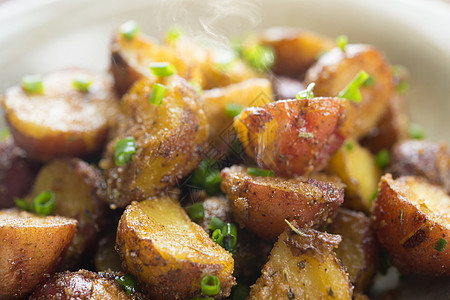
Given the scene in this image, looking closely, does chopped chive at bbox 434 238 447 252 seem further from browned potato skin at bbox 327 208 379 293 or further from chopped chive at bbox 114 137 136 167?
chopped chive at bbox 114 137 136 167

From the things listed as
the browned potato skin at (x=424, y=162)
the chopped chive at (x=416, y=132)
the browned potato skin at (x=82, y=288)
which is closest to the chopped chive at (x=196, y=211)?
the browned potato skin at (x=82, y=288)

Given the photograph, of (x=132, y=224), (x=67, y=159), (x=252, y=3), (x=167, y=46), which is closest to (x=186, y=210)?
(x=132, y=224)

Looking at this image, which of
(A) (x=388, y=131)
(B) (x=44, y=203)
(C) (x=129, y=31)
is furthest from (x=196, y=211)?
(A) (x=388, y=131)

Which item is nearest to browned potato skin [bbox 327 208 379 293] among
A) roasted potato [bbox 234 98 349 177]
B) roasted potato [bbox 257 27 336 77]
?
roasted potato [bbox 234 98 349 177]

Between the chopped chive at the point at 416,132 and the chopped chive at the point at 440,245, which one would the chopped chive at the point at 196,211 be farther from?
the chopped chive at the point at 416,132

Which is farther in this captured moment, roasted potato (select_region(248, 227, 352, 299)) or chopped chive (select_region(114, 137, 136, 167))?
chopped chive (select_region(114, 137, 136, 167))

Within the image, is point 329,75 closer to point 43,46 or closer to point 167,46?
point 167,46
